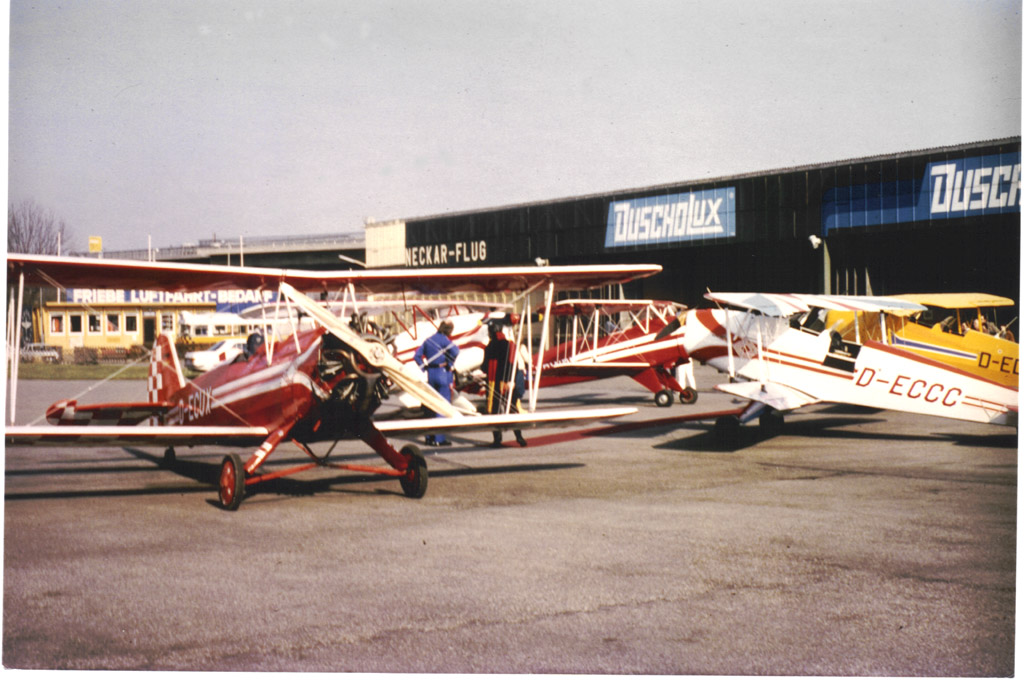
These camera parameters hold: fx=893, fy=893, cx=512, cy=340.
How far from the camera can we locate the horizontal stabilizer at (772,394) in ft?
34.9

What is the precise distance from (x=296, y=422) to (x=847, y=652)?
4.92 metres

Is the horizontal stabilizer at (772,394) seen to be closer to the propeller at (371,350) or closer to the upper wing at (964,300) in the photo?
the upper wing at (964,300)

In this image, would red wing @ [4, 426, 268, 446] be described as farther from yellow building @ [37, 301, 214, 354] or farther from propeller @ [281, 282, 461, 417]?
yellow building @ [37, 301, 214, 354]

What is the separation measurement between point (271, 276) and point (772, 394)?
627 centimetres

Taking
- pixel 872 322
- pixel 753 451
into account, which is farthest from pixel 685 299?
pixel 753 451

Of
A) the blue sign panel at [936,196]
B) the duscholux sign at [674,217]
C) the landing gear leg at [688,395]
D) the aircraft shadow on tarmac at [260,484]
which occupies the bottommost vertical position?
the aircraft shadow on tarmac at [260,484]

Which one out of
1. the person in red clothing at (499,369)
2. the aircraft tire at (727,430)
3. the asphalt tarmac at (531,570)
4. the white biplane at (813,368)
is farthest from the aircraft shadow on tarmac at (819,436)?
the person in red clothing at (499,369)

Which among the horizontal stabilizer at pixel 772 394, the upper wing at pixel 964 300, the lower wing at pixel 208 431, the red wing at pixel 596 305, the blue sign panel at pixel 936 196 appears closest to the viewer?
the lower wing at pixel 208 431

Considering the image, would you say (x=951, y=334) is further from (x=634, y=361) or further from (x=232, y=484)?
(x=232, y=484)

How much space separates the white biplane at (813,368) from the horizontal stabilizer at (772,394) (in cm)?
1

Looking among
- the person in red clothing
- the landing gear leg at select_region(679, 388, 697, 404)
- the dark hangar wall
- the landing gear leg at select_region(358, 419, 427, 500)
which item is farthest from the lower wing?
the landing gear leg at select_region(679, 388, 697, 404)

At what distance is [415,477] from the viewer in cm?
761

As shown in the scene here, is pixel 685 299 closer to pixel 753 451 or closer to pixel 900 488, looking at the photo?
pixel 753 451

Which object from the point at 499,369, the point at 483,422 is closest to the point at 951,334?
the point at 499,369
